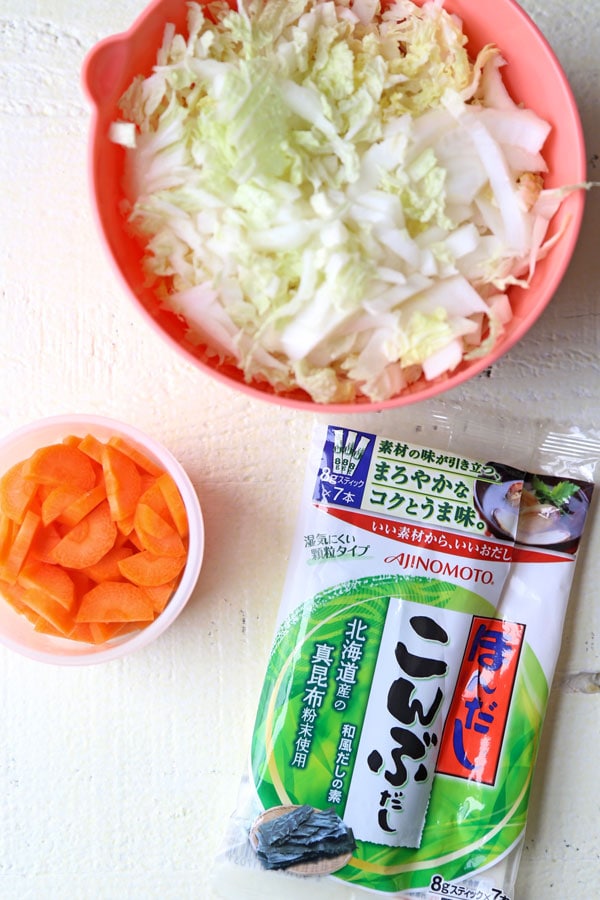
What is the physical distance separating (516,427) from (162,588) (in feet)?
1.80

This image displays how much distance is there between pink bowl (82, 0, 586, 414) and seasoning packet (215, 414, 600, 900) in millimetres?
208

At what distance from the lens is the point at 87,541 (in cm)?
100

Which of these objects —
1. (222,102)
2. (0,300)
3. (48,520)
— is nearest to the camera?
(222,102)

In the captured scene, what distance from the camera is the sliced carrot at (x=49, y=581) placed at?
988mm

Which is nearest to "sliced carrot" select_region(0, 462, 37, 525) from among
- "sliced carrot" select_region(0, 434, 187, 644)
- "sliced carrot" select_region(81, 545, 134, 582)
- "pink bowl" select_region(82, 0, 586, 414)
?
"sliced carrot" select_region(0, 434, 187, 644)

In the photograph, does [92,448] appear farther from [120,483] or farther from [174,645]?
[174,645]

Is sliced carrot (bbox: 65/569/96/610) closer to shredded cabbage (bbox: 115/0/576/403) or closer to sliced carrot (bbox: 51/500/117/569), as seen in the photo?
sliced carrot (bbox: 51/500/117/569)

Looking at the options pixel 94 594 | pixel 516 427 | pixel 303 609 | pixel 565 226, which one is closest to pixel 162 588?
pixel 94 594

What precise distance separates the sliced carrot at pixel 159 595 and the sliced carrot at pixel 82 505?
5.0 inches

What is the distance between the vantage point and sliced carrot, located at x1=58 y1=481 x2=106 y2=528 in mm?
1001

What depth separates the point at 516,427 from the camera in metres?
1.12

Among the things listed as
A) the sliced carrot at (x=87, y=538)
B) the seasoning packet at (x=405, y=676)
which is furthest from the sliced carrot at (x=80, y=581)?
the seasoning packet at (x=405, y=676)

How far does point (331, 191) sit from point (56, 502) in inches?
20.3

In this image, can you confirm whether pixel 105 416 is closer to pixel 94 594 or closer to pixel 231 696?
pixel 94 594
